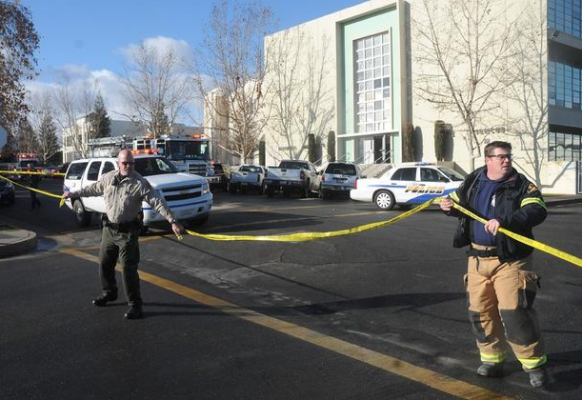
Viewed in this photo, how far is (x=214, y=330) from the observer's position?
17.4 ft

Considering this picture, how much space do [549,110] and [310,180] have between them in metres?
12.5

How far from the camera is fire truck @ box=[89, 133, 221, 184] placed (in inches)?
954

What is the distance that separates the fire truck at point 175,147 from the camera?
79.5 feet

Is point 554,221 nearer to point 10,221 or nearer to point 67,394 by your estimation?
point 67,394

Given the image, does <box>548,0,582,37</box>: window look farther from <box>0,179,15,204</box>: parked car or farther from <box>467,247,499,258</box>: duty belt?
<box>467,247,499,258</box>: duty belt

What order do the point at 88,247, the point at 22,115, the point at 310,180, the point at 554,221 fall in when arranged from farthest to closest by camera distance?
the point at 310,180
the point at 22,115
the point at 554,221
the point at 88,247

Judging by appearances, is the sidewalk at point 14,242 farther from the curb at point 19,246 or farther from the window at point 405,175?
the window at point 405,175

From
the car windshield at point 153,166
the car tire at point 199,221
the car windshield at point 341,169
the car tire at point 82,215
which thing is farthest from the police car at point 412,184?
the car tire at point 82,215

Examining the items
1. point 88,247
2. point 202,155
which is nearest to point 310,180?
point 202,155

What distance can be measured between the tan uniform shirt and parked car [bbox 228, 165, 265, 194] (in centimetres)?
2069

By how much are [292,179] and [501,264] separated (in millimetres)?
21089

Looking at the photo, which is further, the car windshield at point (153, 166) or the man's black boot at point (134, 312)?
the car windshield at point (153, 166)

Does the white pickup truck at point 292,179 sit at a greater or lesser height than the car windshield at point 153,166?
lesser

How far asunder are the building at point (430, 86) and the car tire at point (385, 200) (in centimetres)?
1099
